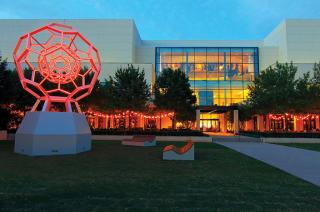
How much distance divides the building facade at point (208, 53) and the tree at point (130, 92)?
13.6m

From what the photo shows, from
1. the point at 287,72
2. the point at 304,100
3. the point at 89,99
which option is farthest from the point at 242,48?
the point at 89,99

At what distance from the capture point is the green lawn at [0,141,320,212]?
492 cm

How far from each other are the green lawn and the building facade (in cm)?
3266

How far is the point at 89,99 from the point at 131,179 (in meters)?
20.6

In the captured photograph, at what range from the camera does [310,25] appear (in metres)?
42.0

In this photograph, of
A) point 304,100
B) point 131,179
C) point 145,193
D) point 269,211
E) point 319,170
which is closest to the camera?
point 269,211

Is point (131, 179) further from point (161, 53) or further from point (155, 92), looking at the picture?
point (161, 53)

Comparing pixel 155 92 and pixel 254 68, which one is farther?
pixel 254 68

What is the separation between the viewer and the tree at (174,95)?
26.8m

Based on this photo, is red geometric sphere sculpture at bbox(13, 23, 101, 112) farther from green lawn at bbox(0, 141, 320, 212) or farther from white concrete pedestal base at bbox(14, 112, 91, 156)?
green lawn at bbox(0, 141, 320, 212)

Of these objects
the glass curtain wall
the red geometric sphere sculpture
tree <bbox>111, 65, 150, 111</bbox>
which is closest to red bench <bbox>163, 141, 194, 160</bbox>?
the red geometric sphere sculpture

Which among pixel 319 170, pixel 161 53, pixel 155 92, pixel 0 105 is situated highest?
pixel 161 53

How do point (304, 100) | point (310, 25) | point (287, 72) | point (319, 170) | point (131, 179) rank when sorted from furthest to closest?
point (310, 25)
point (287, 72)
point (304, 100)
point (319, 170)
point (131, 179)

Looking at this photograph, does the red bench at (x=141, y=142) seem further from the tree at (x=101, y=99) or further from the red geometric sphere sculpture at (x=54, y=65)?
the tree at (x=101, y=99)
